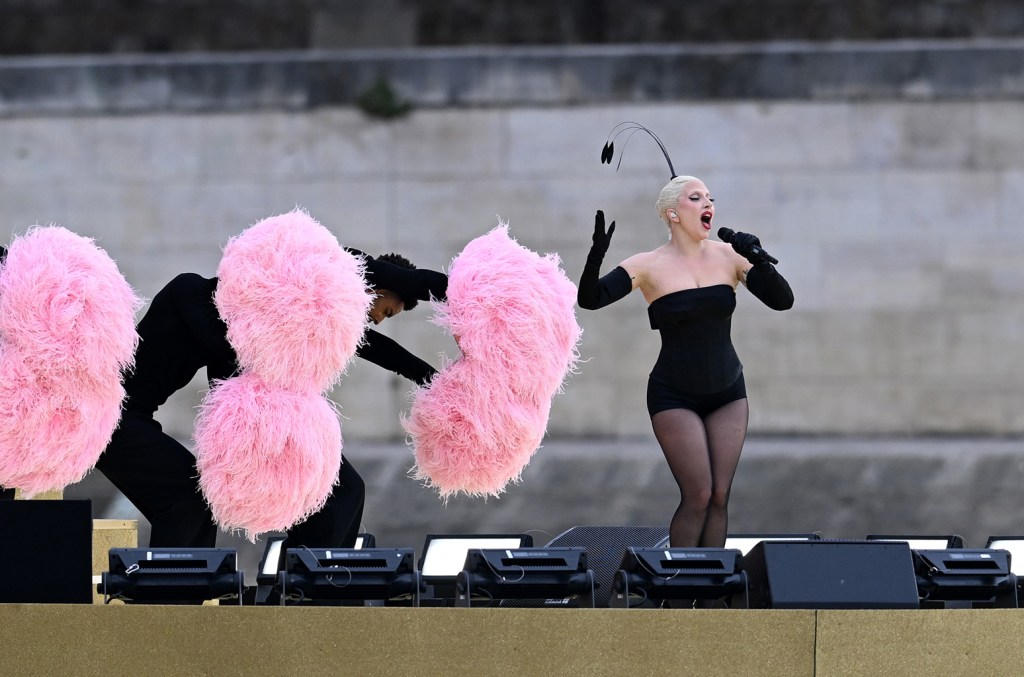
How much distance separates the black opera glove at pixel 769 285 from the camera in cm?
554

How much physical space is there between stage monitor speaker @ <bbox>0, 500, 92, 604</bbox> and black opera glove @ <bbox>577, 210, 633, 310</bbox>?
199 cm

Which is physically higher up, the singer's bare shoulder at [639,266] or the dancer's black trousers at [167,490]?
the singer's bare shoulder at [639,266]

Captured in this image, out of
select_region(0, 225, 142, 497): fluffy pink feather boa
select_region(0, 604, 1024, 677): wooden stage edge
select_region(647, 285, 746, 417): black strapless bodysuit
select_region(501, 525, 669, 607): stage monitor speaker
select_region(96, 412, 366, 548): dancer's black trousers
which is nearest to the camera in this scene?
select_region(0, 604, 1024, 677): wooden stage edge

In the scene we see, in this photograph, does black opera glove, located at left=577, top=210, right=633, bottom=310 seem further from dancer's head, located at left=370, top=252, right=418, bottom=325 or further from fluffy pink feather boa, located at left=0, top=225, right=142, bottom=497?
fluffy pink feather boa, located at left=0, top=225, right=142, bottom=497

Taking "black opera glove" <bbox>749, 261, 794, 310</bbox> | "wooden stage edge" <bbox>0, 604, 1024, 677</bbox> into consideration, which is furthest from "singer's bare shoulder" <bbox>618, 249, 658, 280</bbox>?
"wooden stage edge" <bbox>0, 604, 1024, 677</bbox>

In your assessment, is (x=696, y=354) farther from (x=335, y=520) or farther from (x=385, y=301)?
(x=335, y=520)

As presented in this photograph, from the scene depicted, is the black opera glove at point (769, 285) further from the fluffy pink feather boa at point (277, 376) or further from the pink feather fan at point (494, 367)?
the fluffy pink feather boa at point (277, 376)

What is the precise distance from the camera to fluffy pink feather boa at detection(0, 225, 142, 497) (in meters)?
4.86

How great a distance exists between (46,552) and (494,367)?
1.61 meters

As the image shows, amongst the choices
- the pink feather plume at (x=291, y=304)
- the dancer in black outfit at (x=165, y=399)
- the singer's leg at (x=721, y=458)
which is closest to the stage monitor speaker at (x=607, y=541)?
the singer's leg at (x=721, y=458)

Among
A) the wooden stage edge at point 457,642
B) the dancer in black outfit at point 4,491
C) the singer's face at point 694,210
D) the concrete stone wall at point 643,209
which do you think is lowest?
the wooden stage edge at point 457,642

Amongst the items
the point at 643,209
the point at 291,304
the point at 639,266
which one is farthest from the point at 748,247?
the point at 643,209

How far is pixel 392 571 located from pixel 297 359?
31.3 inches

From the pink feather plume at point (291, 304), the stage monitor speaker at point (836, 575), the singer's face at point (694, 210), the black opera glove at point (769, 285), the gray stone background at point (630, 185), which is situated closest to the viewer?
the stage monitor speaker at point (836, 575)
